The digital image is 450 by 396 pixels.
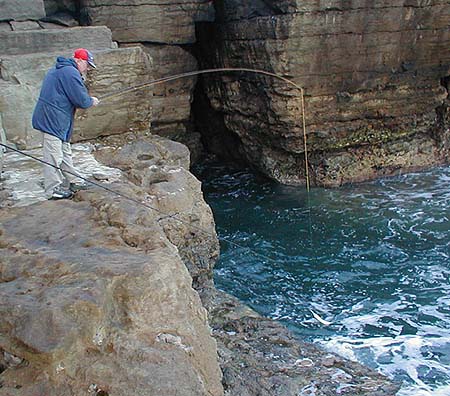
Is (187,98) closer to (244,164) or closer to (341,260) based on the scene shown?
(244,164)

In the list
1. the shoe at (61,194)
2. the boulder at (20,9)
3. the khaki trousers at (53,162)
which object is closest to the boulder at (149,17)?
the boulder at (20,9)

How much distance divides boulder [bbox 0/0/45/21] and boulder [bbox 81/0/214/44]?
2207 mm

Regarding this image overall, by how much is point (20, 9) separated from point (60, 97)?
3.81 m

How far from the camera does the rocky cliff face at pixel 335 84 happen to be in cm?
1007

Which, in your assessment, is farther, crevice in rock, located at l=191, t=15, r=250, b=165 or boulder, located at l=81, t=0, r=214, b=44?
crevice in rock, located at l=191, t=15, r=250, b=165

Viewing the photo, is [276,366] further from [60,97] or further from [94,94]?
[94,94]

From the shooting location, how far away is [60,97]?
471 cm

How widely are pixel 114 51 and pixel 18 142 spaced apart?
63.5 inches

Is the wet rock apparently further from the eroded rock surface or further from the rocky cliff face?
the rocky cliff face

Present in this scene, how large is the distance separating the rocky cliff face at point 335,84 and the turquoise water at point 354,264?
2.08ft

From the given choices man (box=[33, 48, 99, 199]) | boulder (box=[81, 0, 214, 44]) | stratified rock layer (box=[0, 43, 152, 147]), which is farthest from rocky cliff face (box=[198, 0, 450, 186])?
man (box=[33, 48, 99, 199])

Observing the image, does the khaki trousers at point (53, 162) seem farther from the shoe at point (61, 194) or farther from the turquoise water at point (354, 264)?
the turquoise water at point (354, 264)

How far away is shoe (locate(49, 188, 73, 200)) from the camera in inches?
183

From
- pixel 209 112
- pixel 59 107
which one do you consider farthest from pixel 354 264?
pixel 209 112
